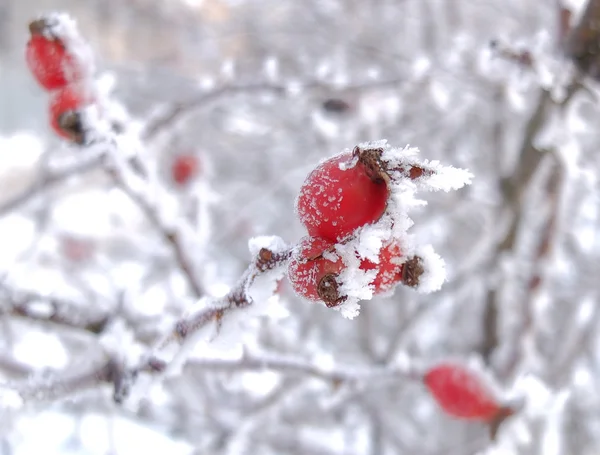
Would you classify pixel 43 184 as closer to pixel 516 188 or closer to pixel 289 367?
pixel 289 367

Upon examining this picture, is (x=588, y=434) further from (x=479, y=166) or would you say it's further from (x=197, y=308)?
(x=197, y=308)

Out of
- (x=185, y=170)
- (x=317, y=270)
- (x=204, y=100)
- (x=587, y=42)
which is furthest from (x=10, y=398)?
(x=185, y=170)

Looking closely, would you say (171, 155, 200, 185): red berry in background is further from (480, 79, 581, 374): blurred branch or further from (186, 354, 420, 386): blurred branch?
(186, 354, 420, 386): blurred branch

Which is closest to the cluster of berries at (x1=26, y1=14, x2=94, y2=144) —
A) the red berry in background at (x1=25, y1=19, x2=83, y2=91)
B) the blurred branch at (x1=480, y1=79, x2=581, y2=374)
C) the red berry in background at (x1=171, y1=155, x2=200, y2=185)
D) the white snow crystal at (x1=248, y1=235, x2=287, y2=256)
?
the red berry in background at (x1=25, y1=19, x2=83, y2=91)

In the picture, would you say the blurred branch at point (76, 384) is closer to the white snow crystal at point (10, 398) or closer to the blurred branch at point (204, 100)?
the white snow crystal at point (10, 398)

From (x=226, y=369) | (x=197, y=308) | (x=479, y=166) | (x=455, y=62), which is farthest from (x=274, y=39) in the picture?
(x=197, y=308)

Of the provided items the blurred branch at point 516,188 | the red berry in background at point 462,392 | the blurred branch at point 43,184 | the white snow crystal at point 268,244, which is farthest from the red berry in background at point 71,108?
the blurred branch at point 516,188
